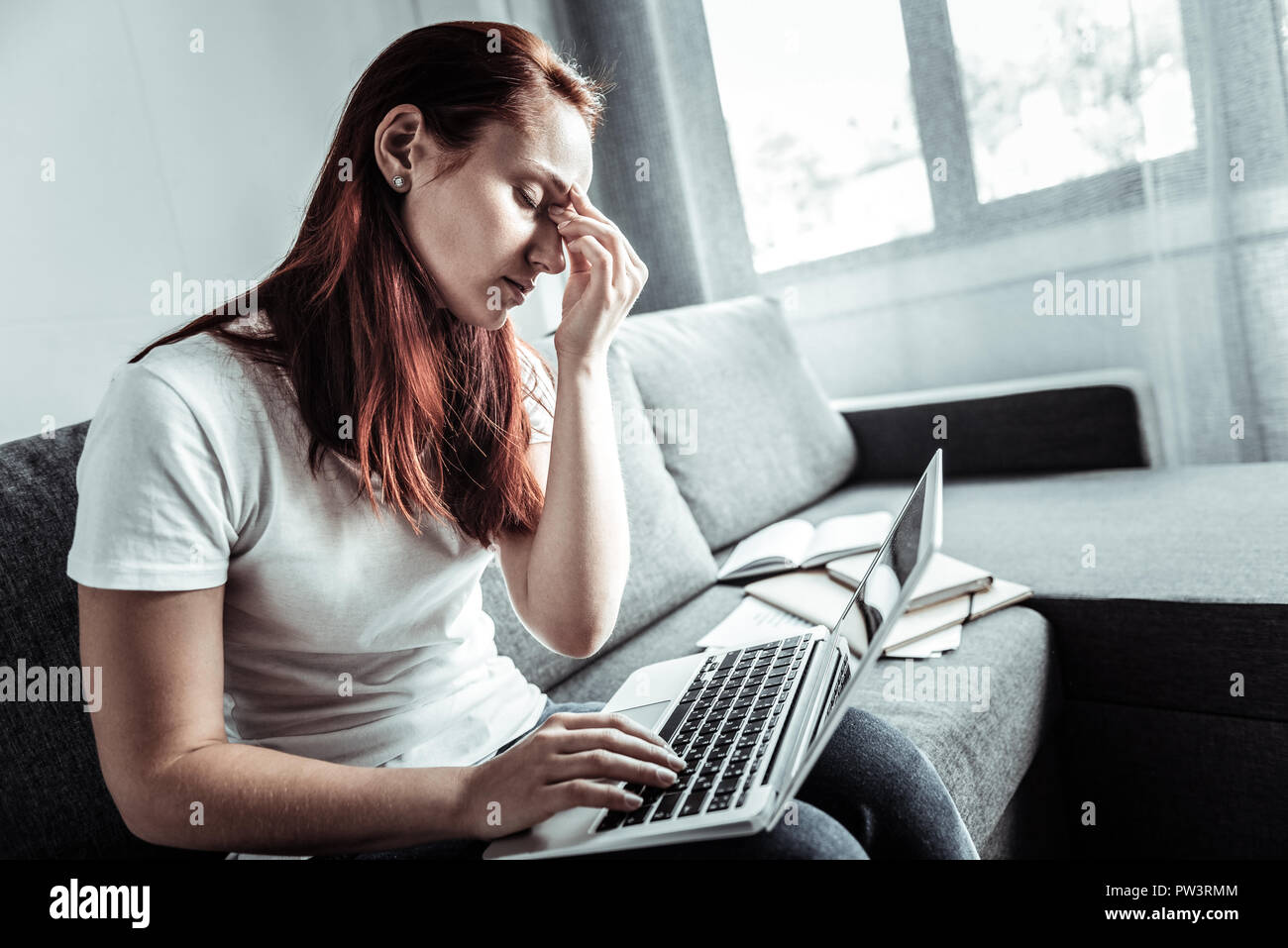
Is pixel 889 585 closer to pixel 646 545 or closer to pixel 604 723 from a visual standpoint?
pixel 604 723

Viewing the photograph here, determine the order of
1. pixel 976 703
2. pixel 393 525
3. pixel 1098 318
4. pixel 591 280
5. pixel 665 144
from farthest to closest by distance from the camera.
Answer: pixel 665 144 → pixel 1098 318 → pixel 976 703 → pixel 591 280 → pixel 393 525

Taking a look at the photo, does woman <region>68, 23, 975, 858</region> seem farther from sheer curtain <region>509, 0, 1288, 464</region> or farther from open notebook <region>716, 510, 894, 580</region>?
sheer curtain <region>509, 0, 1288, 464</region>

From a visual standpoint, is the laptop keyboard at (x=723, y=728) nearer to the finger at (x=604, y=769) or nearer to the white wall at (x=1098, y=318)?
the finger at (x=604, y=769)

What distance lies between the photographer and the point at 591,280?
0.94m

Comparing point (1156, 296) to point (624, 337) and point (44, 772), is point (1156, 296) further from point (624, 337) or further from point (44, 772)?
point (44, 772)

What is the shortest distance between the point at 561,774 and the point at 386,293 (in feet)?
1.52

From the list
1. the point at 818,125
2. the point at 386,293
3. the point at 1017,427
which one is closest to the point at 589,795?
the point at 386,293

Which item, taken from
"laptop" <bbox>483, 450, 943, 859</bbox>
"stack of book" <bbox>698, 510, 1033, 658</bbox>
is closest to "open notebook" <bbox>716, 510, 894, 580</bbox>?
"stack of book" <bbox>698, 510, 1033, 658</bbox>

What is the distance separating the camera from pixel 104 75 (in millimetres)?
1450

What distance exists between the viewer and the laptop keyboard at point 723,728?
618 mm

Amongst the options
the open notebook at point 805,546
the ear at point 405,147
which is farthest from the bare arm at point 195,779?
the open notebook at point 805,546

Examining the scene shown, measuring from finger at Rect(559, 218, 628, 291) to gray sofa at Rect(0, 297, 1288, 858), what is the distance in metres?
0.51

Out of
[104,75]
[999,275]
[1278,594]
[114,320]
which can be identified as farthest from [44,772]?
[999,275]

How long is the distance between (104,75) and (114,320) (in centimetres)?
38
